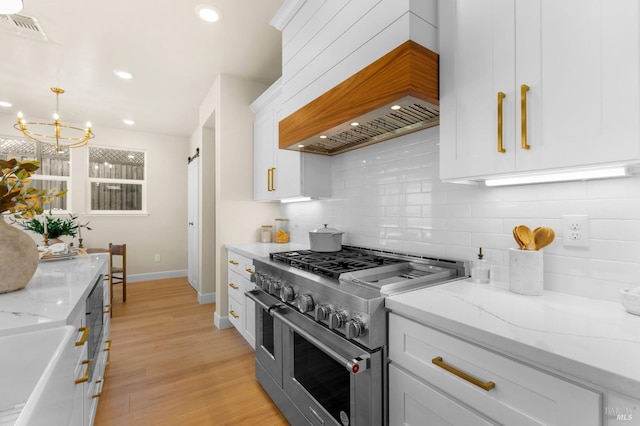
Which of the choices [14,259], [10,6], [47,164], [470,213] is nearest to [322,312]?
[470,213]

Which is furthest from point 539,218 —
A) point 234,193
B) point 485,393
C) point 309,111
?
point 234,193

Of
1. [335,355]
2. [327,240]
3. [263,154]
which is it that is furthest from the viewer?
[263,154]

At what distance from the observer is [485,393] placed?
0.85 meters

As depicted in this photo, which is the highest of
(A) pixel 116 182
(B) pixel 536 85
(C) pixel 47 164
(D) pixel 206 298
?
(C) pixel 47 164

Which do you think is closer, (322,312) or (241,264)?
(322,312)

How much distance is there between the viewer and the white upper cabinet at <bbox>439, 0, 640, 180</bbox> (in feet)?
2.84

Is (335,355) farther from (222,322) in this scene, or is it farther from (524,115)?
(222,322)

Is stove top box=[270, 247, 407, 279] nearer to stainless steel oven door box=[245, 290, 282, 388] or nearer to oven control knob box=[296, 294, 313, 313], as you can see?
oven control knob box=[296, 294, 313, 313]

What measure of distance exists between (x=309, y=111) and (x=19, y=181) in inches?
56.9

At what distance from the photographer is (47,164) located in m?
4.89

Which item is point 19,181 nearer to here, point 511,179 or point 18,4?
point 18,4

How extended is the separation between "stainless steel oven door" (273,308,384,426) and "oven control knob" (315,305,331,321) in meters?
0.08

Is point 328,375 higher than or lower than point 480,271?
lower

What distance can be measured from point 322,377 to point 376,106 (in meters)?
1.32
